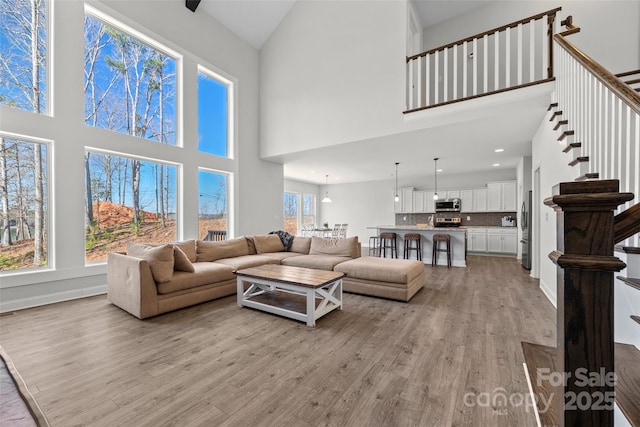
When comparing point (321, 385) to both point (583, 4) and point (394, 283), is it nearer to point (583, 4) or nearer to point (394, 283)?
point (394, 283)

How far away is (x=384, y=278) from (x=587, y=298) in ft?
10.4

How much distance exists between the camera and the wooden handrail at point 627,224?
0.65 meters

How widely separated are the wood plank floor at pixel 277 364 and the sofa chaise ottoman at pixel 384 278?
251mm

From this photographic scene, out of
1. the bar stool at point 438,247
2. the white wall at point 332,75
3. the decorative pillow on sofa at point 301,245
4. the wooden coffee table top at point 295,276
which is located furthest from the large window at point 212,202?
the bar stool at point 438,247

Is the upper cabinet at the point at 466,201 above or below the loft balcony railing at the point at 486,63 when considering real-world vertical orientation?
below

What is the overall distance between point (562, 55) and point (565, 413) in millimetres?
4051

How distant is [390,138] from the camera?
518cm

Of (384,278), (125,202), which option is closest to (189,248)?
(125,202)

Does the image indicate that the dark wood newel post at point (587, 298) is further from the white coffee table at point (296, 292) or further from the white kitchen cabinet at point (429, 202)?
the white kitchen cabinet at point (429, 202)

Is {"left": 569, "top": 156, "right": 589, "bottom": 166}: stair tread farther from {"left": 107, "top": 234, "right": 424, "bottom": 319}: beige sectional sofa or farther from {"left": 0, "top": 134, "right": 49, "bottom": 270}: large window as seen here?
{"left": 0, "top": 134, "right": 49, "bottom": 270}: large window

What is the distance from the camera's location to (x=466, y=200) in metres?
8.83

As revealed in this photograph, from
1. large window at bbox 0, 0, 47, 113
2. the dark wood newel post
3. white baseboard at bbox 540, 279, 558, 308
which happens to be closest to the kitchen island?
white baseboard at bbox 540, 279, 558, 308

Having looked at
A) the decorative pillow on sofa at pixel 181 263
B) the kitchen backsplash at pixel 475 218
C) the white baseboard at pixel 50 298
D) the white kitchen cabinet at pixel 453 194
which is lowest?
the white baseboard at pixel 50 298

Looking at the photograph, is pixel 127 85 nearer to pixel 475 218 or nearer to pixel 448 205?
pixel 448 205
